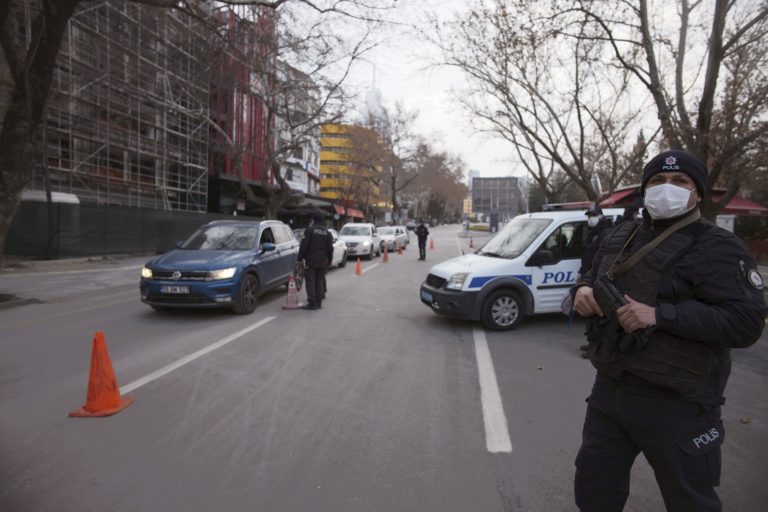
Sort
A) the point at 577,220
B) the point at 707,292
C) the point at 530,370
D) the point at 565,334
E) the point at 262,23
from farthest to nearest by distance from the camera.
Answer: the point at 262,23
the point at 577,220
the point at 565,334
the point at 530,370
the point at 707,292

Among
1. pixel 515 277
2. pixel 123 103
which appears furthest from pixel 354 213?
pixel 515 277

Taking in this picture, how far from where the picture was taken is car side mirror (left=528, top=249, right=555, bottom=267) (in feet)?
23.0

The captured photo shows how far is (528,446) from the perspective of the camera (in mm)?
3514

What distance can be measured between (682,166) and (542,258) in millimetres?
5073

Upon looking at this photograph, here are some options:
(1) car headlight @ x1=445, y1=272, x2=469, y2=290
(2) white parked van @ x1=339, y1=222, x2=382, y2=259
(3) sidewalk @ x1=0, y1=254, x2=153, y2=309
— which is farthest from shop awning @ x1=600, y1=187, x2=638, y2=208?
(3) sidewalk @ x1=0, y1=254, x2=153, y2=309

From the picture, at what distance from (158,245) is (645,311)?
23225mm

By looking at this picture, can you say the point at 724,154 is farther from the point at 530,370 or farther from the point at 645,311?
the point at 645,311

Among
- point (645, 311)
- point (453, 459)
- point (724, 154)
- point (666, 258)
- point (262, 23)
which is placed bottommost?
point (453, 459)

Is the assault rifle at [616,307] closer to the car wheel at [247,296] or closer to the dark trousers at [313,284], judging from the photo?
the car wheel at [247,296]

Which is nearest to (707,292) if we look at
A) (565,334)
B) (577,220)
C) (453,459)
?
(453,459)

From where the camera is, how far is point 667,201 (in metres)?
2.07

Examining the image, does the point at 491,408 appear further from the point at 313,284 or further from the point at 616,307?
the point at 313,284

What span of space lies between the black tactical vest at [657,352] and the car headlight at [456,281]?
4.97 metres

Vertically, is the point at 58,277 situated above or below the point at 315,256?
below
